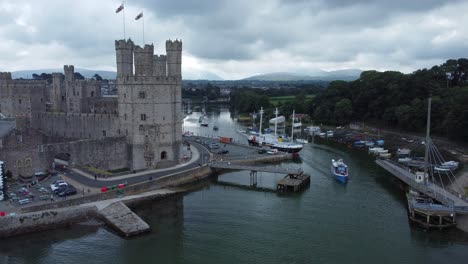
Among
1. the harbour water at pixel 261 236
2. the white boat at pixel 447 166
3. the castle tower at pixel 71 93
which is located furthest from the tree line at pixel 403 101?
the castle tower at pixel 71 93

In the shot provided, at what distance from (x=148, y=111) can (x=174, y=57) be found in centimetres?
771

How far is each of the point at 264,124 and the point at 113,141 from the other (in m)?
68.9

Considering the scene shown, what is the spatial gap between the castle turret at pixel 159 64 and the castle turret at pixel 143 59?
633mm

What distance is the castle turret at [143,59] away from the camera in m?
46.8

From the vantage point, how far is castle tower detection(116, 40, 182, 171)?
45.1 metres

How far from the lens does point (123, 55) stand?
150ft

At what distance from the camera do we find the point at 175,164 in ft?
158

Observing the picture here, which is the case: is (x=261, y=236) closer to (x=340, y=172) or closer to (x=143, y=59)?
(x=340, y=172)

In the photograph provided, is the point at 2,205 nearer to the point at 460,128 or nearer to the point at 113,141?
the point at 113,141

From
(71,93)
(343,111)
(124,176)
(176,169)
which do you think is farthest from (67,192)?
(343,111)

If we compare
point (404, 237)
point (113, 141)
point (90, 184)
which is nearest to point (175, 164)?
point (113, 141)

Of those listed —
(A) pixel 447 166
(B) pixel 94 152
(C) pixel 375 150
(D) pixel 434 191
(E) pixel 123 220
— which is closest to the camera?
(E) pixel 123 220

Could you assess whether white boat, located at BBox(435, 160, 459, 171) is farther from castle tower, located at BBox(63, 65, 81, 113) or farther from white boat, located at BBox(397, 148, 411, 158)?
castle tower, located at BBox(63, 65, 81, 113)

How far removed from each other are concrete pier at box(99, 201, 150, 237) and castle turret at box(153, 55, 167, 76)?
1903cm
